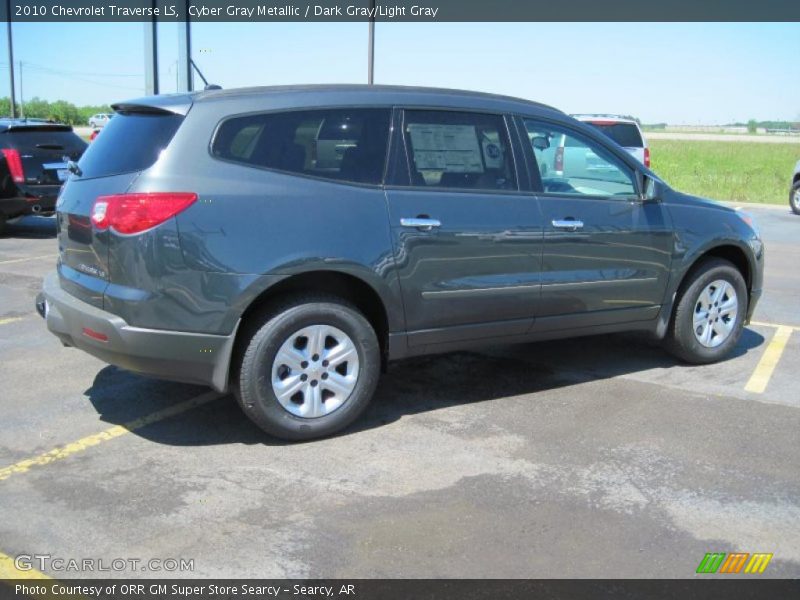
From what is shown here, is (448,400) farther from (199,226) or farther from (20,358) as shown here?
(20,358)

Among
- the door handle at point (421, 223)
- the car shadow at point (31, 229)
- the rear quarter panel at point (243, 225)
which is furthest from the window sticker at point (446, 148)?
the car shadow at point (31, 229)

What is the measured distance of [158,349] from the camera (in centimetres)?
418

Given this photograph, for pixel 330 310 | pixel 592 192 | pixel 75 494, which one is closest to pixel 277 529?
pixel 75 494

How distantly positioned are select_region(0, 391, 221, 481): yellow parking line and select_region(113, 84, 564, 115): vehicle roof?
1.74 metres

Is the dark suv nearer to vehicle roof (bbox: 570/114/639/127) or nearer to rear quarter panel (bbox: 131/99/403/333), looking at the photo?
rear quarter panel (bbox: 131/99/403/333)

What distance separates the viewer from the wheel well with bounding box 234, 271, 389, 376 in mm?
4398

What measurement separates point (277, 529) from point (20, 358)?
328cm

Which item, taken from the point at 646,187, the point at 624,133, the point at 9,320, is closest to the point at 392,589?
the point at 646,187

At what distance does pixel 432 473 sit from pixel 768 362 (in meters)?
3.35

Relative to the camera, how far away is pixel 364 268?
4.52 metres

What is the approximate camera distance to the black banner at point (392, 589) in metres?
3.07

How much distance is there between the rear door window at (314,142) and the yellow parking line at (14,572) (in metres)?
2.09

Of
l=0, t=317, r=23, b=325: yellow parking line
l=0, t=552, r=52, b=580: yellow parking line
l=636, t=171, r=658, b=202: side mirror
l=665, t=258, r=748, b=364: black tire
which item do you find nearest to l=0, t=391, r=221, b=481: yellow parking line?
l=0, t=552, r=52, b=580: yellow parking line

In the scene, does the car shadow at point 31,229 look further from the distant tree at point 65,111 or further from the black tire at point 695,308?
the distant tree at point 65,111
